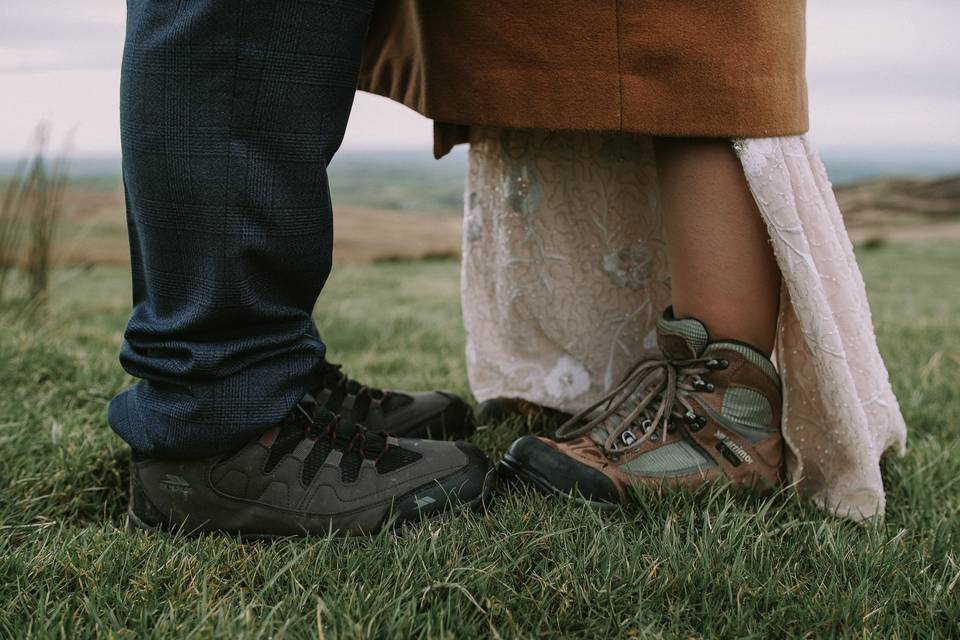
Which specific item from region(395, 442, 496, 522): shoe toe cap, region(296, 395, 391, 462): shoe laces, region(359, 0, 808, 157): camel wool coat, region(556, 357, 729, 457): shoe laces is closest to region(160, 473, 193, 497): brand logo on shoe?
region(296, 395, 391, 462): shoe laces

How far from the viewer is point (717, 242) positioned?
1.19m

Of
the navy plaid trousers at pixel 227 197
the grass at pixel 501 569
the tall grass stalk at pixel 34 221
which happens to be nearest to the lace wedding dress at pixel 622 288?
the grass at pixel 501 569

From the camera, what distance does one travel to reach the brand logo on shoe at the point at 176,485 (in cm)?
110

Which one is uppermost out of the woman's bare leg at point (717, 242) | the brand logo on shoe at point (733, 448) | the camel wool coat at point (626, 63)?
the camel wool coat at point (626, 63)

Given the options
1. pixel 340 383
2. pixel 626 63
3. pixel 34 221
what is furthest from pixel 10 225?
pixel 626 63

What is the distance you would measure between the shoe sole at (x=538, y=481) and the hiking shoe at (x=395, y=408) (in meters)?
0.29

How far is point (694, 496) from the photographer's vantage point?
116 centimetres

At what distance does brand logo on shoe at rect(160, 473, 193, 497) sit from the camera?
3.61 ft

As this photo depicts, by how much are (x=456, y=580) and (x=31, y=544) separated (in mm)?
595

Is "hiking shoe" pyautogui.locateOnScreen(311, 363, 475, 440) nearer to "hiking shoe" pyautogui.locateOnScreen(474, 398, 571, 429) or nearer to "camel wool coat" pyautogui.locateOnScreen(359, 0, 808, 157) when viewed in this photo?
"hiking shoe" pyautogui.locateOnScreen(474, 398, 571, 429)

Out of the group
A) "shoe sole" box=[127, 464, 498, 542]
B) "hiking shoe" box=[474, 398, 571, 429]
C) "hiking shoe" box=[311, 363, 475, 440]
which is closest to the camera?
"shoe sole" box=[127, 464, 498, 542]

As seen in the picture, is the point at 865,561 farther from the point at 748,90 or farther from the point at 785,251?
the point at 748,90

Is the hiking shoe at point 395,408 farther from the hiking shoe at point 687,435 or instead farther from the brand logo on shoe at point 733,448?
Result: the brand logo on shoe at point 733,448

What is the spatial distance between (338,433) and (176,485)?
9.3 inches
